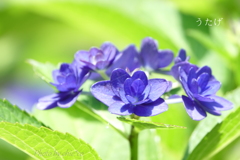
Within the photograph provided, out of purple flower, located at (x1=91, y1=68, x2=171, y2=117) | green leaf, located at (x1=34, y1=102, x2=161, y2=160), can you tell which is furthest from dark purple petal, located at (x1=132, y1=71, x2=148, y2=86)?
green leaf, located at (x1=34, y1=102, x2=161, y2=160)

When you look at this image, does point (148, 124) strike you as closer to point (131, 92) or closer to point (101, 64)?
point (131, 92)

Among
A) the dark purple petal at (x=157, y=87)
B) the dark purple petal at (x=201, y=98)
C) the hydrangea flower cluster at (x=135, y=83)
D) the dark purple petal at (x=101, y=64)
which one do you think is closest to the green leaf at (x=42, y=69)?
the hydrangea flower cluster at (x=135, y=83)

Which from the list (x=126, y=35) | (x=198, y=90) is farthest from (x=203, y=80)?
(x=126, y=35)

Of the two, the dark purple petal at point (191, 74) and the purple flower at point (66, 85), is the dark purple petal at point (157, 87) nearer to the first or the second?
the dark purple petal at point (191, 74)

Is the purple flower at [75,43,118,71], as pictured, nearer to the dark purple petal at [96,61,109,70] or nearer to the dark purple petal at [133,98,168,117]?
the dark purple petal at [96,61,109,70]

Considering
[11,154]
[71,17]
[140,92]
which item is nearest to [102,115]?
[140,92]

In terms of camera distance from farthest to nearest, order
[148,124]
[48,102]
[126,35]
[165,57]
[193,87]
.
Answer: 1. [126,35]
2. [165,57]
3. [48,102]
4. [193,87]
5. [148,124]

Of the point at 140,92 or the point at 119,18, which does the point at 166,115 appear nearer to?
the point at 140,92
